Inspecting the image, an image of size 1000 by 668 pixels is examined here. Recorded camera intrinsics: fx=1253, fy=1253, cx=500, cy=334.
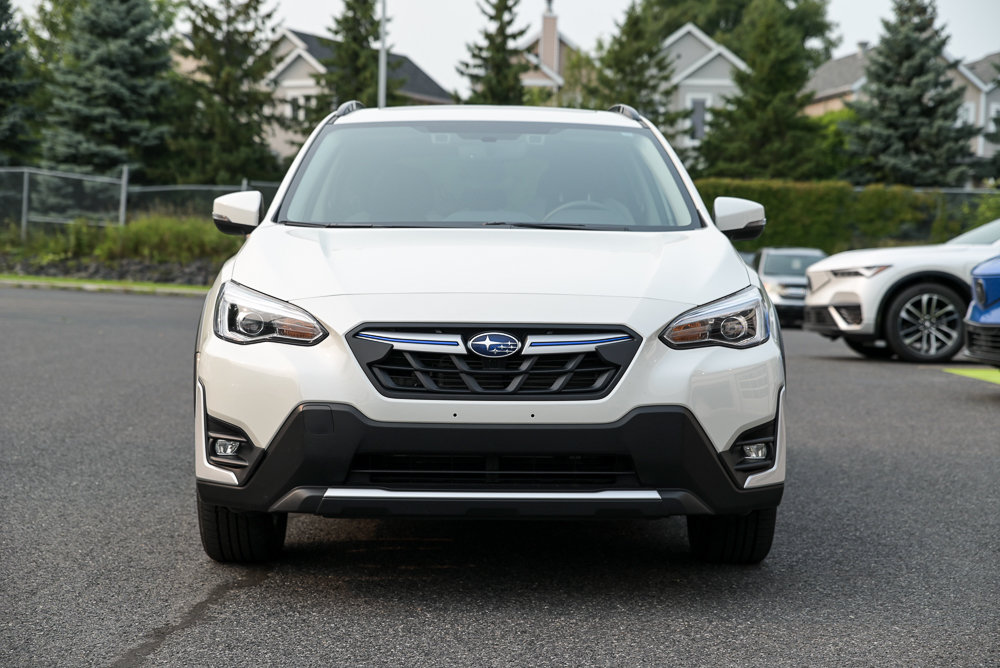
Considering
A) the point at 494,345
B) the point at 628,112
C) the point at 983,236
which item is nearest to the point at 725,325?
the point at 494,345

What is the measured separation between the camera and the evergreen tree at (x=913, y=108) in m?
45.2

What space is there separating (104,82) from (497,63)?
1666 cm

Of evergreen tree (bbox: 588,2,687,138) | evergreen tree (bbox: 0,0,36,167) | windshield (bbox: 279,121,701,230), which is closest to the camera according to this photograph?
windshield (bbox: 279,121,701,230)

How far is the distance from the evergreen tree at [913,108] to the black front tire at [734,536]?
43.5m

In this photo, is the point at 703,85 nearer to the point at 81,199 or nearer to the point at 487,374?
the point at 81,199

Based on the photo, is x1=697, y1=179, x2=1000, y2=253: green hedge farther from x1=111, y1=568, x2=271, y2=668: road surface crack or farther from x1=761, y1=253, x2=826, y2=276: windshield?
x1=111, y1=568, x2=271, y2=668: road surface crack

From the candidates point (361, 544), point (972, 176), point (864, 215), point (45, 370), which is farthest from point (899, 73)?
point (361, 544)

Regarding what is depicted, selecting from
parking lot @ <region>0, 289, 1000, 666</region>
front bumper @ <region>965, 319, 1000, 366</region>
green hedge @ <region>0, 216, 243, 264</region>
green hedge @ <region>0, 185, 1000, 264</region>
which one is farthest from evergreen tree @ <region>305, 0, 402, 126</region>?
parking lot @ <region>0, 289, 1000, 666</region>

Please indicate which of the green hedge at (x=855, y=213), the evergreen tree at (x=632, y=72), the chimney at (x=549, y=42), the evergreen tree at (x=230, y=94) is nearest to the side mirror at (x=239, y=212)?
→ the green hedge at (x=855, y=213)

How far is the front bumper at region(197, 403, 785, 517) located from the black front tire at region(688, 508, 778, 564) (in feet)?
1.70

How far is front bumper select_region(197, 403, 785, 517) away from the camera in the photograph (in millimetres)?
3816

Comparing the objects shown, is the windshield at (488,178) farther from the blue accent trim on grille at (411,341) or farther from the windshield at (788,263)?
the windshield at (788,263)

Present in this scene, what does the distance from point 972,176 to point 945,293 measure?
36555 mm

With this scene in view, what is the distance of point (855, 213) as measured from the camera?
32844 mm
